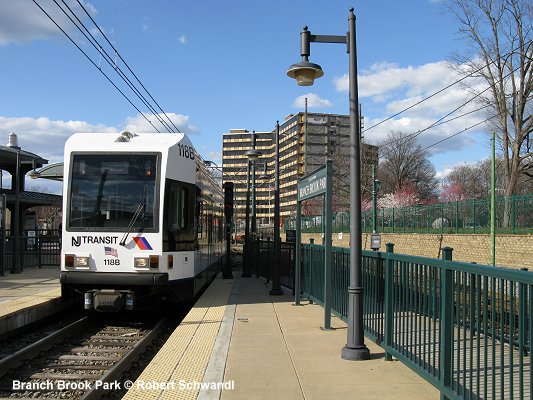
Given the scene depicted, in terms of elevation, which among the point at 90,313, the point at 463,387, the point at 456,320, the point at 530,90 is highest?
the point at 530,90

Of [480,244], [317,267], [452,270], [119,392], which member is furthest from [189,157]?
[480,244]

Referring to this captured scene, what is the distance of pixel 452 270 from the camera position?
4.66 m

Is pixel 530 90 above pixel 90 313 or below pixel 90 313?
above

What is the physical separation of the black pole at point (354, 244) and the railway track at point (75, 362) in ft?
9.90

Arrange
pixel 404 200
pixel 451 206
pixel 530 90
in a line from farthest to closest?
1. pixel 404 200
2. pixel 530 90
3. pixel 451 206

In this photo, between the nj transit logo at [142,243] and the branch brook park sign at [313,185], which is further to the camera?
the nj transit logo at [142,243]

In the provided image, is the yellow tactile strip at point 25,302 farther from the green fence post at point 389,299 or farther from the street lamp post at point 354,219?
the green fence post at point 389,299

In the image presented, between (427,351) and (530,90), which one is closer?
(427,351)

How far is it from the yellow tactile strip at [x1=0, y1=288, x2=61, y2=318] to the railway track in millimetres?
935

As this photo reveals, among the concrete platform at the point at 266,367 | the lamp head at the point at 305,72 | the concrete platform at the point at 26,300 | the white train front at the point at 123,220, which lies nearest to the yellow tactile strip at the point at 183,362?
the concrete platform at the point at 266,367

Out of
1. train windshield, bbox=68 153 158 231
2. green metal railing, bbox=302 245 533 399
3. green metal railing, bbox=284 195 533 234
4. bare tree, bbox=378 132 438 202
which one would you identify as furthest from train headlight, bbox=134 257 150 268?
bare tree, bbox=378 132 438 202

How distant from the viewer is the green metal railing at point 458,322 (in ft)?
12.1

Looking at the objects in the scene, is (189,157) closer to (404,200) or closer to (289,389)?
(289,389)

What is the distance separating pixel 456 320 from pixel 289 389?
6.16 feet
